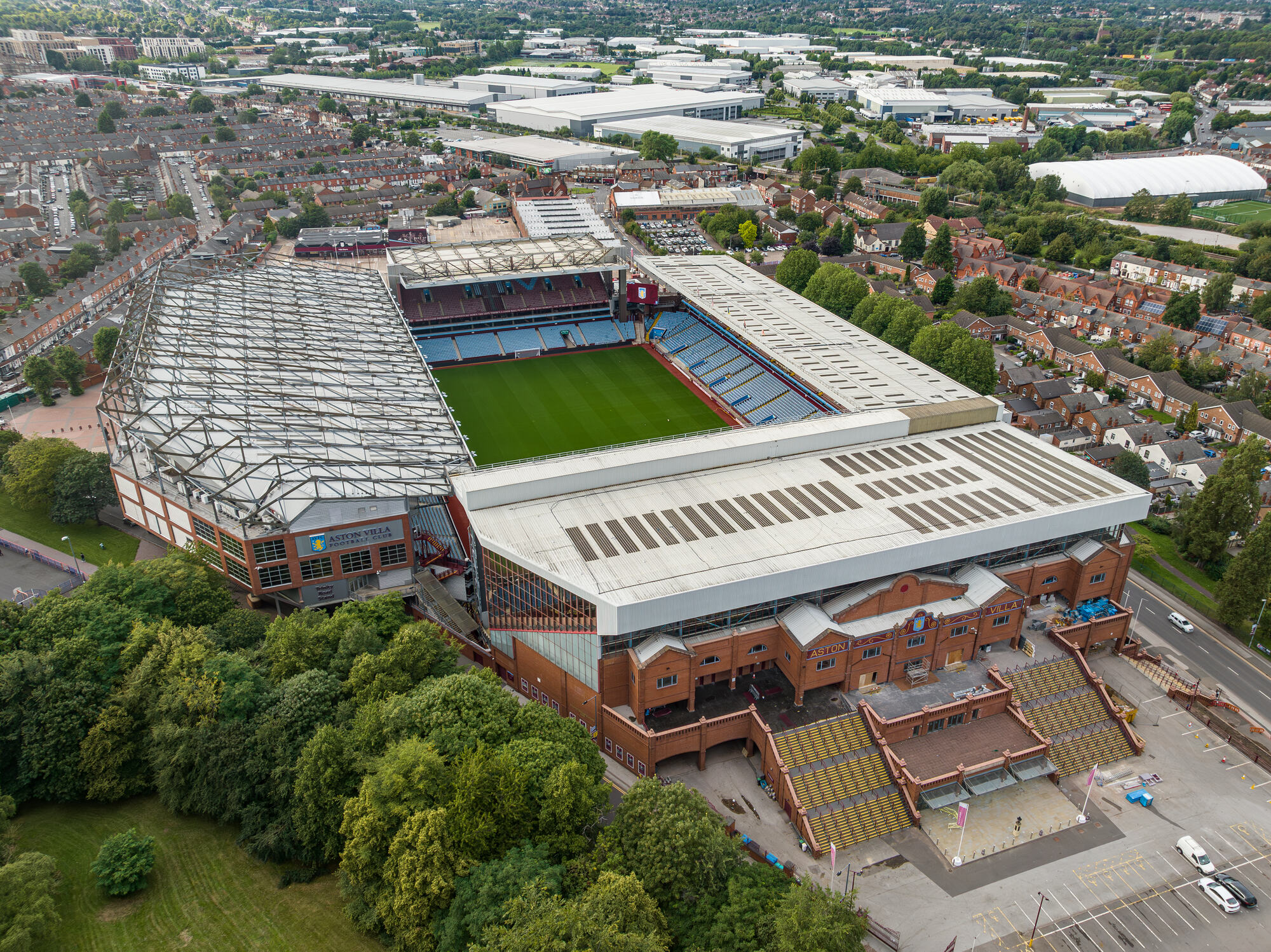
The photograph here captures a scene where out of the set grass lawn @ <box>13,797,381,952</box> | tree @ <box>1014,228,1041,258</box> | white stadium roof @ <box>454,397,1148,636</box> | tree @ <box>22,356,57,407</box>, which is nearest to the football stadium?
white stadium roof @ <box>454,397,1148,636</box>

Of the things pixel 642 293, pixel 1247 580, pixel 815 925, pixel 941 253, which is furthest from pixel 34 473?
pixel 941 253

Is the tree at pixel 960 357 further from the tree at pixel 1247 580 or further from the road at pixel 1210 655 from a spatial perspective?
the tree at pixel 1247 580

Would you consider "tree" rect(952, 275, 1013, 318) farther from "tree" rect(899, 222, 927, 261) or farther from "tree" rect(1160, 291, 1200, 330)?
"tree" rect(899, 222, 927, 261)

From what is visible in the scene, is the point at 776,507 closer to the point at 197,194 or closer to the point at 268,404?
the point at 268,404

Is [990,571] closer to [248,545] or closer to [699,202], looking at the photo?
[248,545]

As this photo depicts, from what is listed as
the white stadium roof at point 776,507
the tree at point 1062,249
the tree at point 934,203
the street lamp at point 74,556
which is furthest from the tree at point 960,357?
the street lamp at point 74,556
